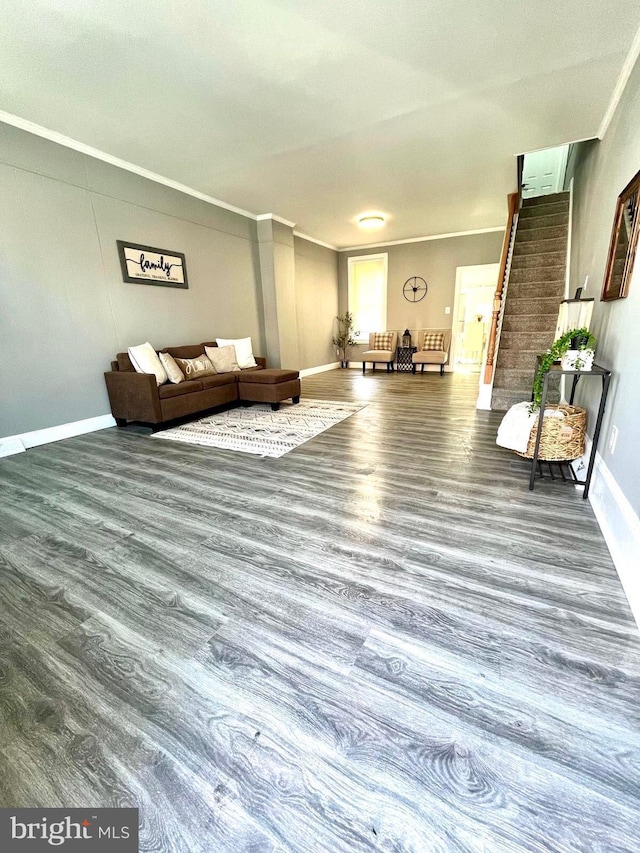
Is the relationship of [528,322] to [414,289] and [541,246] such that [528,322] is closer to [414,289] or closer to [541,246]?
[541,246]

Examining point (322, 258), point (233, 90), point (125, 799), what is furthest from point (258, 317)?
point (125, 799)

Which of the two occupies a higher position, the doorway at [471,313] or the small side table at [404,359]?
the doorway at [471,313]

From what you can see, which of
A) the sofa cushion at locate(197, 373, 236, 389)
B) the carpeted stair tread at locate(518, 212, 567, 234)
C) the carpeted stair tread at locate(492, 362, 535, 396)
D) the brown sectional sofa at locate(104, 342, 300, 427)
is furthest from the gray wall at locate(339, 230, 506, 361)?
the sofa cushion at locate(197, 373, 236, 389)

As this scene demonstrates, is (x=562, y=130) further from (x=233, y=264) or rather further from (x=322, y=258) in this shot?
(x=322, y=258)

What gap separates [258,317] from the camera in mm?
6457

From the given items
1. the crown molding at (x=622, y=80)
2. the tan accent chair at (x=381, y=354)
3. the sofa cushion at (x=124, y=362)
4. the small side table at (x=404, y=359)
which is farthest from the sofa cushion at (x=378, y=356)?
the sofa cushion at (x=124, y=362)

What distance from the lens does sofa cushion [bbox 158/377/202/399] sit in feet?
12.8

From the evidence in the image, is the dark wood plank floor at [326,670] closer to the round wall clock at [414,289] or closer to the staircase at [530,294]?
the staircase at [530,294]

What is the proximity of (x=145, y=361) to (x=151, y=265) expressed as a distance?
4.52 feet

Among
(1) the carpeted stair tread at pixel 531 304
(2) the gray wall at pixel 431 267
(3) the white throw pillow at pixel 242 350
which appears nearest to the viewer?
(1) the carpeted stair tread at pixel 531 304

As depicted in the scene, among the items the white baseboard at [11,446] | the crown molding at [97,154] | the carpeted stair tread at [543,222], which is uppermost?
the crown molding at [97,154]

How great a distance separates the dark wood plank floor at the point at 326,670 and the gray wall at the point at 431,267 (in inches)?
251

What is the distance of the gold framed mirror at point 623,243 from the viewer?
2029 mm

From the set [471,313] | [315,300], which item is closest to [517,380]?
[471,313]
